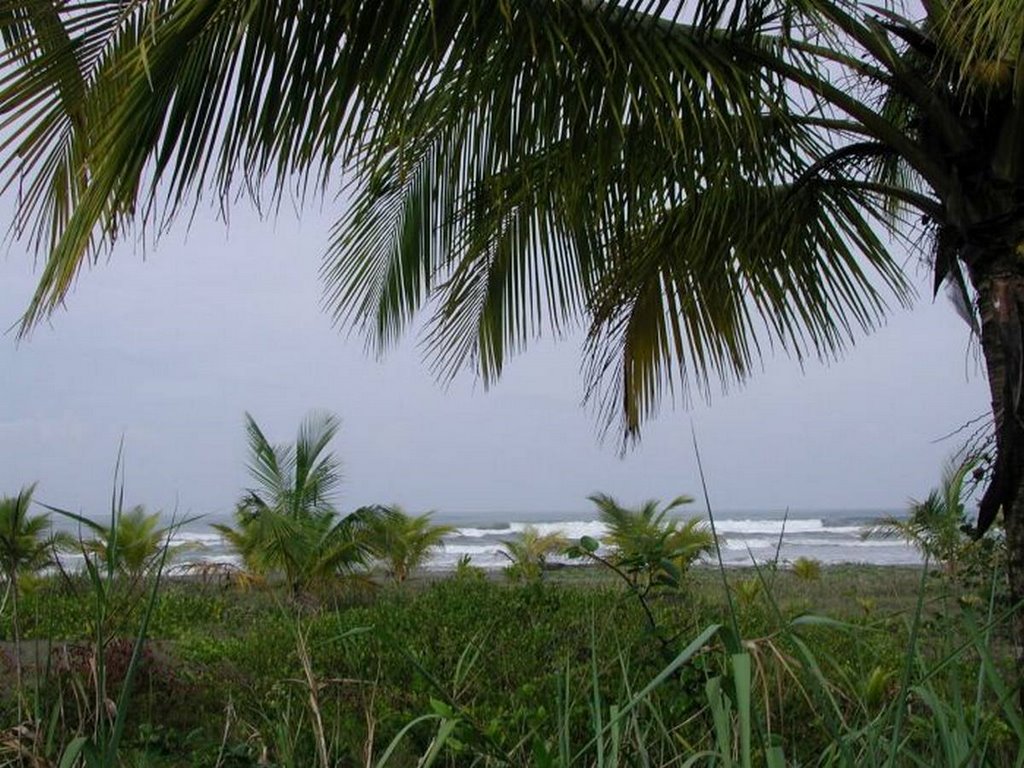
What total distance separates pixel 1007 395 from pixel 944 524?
2019mm

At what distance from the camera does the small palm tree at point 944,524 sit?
1.48m

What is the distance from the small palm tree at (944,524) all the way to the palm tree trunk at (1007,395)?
133 millimetres

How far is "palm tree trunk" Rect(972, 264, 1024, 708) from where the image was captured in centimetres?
332

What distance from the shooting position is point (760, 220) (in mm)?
4508

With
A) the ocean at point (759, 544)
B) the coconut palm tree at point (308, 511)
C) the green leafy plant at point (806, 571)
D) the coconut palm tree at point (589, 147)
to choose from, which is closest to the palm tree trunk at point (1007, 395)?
the coconut palm tree at point (589, 147)

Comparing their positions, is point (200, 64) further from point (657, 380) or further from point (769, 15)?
point (657, 380)

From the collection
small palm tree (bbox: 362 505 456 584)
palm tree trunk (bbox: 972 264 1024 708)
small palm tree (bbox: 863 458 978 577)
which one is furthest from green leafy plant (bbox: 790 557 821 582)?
palm tree trunk (bbox: 972 264 1024 708)

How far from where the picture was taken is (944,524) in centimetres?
160

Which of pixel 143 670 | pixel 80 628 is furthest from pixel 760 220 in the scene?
pixel 80 628

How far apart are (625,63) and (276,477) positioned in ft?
29.2

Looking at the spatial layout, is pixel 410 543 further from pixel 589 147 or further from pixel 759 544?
pixel 759 544

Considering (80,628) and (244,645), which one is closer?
(244,645)

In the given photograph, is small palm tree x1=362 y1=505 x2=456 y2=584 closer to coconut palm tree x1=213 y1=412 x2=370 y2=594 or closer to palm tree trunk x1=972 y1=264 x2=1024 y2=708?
coconut palm tree x1=213 y1=412 x2=370 y2=594

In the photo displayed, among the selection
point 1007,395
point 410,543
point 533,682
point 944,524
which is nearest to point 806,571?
point 410,543
